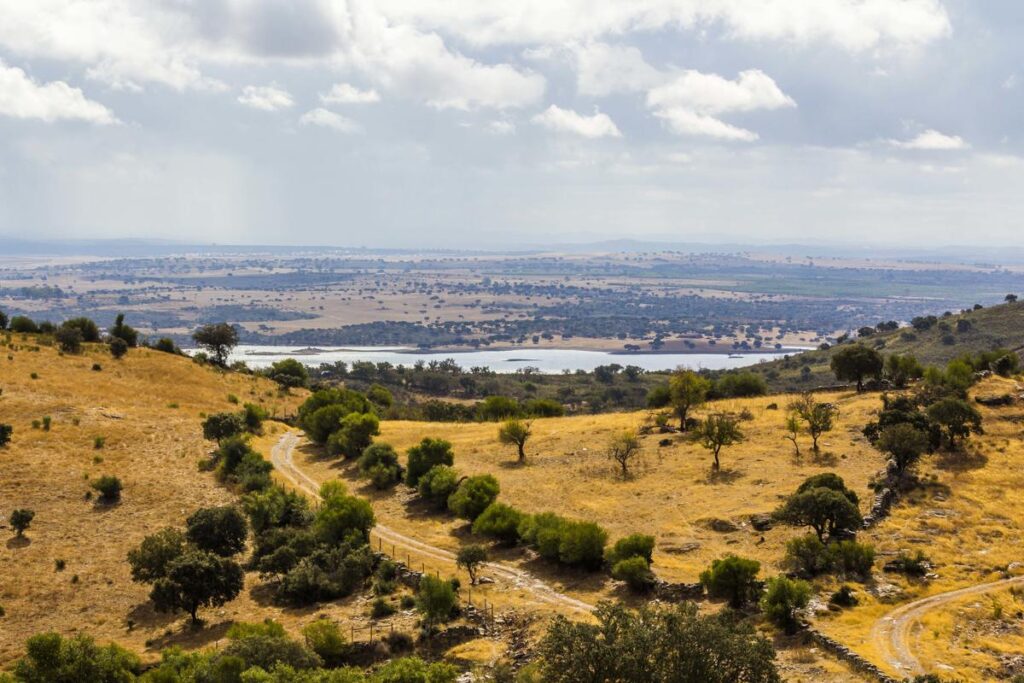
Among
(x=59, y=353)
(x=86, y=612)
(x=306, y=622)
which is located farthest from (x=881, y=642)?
(x=59, y=353)

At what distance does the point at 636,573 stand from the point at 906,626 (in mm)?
13258

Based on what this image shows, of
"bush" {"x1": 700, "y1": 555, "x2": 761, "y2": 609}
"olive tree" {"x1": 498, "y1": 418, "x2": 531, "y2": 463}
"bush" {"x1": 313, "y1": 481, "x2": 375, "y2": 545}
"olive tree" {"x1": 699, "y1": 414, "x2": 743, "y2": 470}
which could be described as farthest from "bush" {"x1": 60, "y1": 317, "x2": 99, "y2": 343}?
"bush" {"x1": 700, "y1": 555, "x2": 761, "y2": 609}

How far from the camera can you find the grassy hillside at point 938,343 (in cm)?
14900

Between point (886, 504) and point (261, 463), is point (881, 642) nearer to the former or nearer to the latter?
point (886, 504)

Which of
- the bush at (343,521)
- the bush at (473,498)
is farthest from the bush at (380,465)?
the bush at (343,521)

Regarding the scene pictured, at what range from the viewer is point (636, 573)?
1692 inches

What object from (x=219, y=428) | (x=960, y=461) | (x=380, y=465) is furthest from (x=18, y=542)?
(x=960, y=461)

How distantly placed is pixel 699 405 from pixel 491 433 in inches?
904

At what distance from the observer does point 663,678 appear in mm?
28125

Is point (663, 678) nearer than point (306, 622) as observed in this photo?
Yes

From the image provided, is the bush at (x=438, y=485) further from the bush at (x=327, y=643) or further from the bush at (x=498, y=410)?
the bush at (x=498, y=410)

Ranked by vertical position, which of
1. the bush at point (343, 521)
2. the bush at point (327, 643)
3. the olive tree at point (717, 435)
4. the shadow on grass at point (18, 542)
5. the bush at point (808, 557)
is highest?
the olive tree at point (717, 435)

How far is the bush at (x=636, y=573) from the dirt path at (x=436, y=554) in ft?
8.81

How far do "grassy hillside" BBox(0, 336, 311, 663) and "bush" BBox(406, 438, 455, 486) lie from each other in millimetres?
14723
